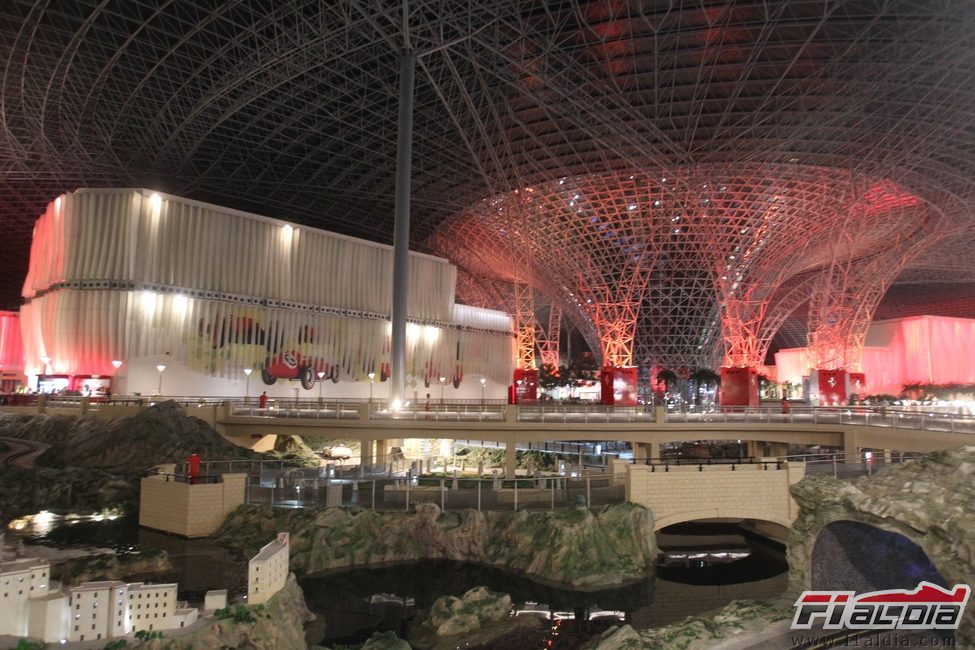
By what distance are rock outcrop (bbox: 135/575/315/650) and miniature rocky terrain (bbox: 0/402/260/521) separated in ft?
51.3

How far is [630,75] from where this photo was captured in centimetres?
4338

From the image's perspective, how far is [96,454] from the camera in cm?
3400

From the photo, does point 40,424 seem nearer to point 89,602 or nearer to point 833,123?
point 89,602

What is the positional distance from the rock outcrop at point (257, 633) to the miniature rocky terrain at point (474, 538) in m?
6.73

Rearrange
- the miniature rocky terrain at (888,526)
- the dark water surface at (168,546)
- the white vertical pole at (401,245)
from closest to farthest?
1. the miniature rocky terrain at (888,526)
2. the dark water surface at (168,546)
3. the white vertical pole at (401,245)

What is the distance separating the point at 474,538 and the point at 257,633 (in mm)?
11643

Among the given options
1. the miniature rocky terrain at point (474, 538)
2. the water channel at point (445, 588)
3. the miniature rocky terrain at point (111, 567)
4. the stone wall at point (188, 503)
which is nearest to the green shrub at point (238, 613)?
the water channel at point (445, 588)

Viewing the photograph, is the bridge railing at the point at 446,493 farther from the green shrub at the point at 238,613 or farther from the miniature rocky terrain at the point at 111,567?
the green shrub at the point at 238,613

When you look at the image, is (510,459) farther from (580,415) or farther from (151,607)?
(151,607)

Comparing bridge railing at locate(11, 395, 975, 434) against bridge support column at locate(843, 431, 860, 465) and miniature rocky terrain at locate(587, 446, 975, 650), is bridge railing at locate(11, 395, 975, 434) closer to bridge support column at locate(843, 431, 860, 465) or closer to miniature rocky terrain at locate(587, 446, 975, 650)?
bridge support column at locate(843, 431, 860, 465)

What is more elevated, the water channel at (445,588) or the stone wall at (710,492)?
A: the stone wall at (710,492)

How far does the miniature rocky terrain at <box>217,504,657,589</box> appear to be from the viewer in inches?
1000

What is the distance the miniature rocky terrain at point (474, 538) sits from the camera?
2541cm

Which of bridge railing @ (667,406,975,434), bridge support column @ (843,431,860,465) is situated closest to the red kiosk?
bridge railing @ (667,406,975,434)
